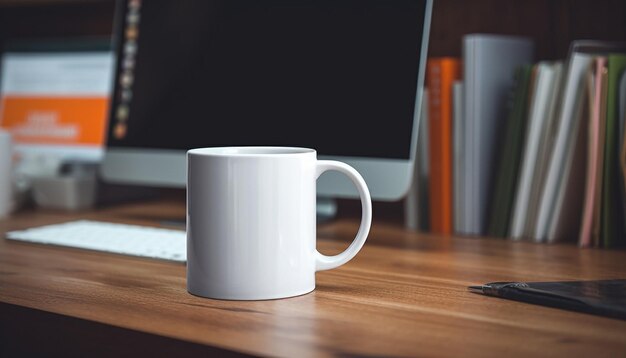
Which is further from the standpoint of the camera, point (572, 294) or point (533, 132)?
point (533, 132)

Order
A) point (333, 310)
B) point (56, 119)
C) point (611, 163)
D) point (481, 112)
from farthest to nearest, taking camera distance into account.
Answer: point (56, 119) → point (481, 112) → point (611, 163) → point (333, 310)

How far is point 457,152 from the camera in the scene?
115 centimetres

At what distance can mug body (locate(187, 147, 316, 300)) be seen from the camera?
72 centimetres

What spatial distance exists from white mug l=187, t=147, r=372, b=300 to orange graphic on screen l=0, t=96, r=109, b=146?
0.99 meters

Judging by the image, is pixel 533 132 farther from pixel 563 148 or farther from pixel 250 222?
pixel 250 222

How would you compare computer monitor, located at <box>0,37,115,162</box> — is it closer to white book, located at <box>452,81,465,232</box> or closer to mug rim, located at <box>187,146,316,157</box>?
white book, located at <box>452,81,465,232</box>

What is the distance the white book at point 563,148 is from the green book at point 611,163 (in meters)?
0.04

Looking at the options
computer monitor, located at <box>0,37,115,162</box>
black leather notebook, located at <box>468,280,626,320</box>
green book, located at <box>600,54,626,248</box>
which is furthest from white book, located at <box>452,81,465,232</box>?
computer monitor, located at <box>0,37,115,162</box>

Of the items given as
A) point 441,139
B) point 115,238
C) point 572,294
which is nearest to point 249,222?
point 572,294

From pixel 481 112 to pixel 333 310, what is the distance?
53cm

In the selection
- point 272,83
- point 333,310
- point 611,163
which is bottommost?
point 333,310

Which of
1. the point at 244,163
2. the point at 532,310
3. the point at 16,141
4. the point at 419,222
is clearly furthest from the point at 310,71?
the point at 16,141

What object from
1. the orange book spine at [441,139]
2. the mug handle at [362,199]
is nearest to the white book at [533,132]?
the orange book spine at [441,139]

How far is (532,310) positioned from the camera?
689mm
